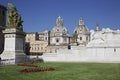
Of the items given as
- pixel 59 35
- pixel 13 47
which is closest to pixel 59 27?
pixel 59 35

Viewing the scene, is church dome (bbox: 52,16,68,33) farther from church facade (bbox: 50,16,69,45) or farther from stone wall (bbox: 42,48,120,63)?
stone wall (bbox: 42,48,120,63)

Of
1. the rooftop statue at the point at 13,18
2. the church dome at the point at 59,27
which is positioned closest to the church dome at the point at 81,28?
the church dome at the point at 59,27

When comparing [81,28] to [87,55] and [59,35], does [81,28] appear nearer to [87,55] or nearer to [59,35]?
[59,35]

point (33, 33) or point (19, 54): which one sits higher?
point (33, 33)

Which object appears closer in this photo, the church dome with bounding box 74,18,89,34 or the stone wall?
the stone wall

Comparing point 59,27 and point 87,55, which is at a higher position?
point 59,27

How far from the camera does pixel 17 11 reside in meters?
31.3

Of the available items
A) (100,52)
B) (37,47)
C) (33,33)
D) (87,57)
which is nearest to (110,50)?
(100,52)

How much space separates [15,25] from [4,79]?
17.4 meters

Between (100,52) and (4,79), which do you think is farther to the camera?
(100,52)

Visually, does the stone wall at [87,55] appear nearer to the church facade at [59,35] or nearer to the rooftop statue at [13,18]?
the rooftop statue at [13,18]

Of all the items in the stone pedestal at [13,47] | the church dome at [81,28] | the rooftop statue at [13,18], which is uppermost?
the church dome at [81,28]

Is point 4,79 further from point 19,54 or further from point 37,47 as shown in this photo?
point 37,47

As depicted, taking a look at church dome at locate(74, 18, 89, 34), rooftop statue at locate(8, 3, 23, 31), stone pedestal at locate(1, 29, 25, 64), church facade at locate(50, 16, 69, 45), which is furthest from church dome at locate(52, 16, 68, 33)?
stone pedestal at locate(1, 29, 25, 64)
